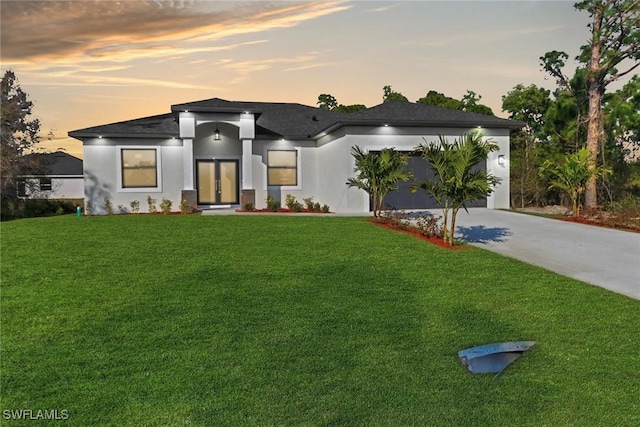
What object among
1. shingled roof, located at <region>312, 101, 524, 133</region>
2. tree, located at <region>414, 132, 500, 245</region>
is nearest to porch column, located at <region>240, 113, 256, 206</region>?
shingled roof, located at <region>312, 101, 524, 133</region>

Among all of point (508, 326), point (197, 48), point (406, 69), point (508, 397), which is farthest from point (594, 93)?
point (508, 397)

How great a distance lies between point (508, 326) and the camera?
5.70 metres

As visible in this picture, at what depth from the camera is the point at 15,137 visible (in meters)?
23.5

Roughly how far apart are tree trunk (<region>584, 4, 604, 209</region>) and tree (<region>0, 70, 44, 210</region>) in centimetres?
2503

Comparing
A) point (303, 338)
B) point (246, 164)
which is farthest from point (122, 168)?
point (303, 338)

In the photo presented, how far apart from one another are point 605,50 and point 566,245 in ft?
41.9

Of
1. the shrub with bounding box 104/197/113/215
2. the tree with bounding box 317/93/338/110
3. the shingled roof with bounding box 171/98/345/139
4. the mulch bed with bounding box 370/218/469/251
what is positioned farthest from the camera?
the tree with bounding box 317/93/338/110

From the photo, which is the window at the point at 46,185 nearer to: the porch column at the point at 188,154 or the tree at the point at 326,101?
the porch column at the point at 188,154

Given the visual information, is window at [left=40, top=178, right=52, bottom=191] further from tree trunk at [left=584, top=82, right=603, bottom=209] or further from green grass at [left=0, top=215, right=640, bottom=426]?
tree trunk at [left=584, top=82, right=603, bottom=209]

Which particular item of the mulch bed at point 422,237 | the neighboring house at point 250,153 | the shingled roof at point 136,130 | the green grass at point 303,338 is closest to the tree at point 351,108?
the neighboring house at point 250,153

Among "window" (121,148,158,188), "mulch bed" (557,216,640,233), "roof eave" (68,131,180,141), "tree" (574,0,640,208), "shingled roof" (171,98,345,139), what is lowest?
"mulch bed" (557,216,640,233)

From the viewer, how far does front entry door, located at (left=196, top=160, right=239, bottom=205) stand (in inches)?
811

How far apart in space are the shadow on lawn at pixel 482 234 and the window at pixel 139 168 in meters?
12.8

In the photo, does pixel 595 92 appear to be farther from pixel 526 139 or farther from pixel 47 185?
pixel 47 185
